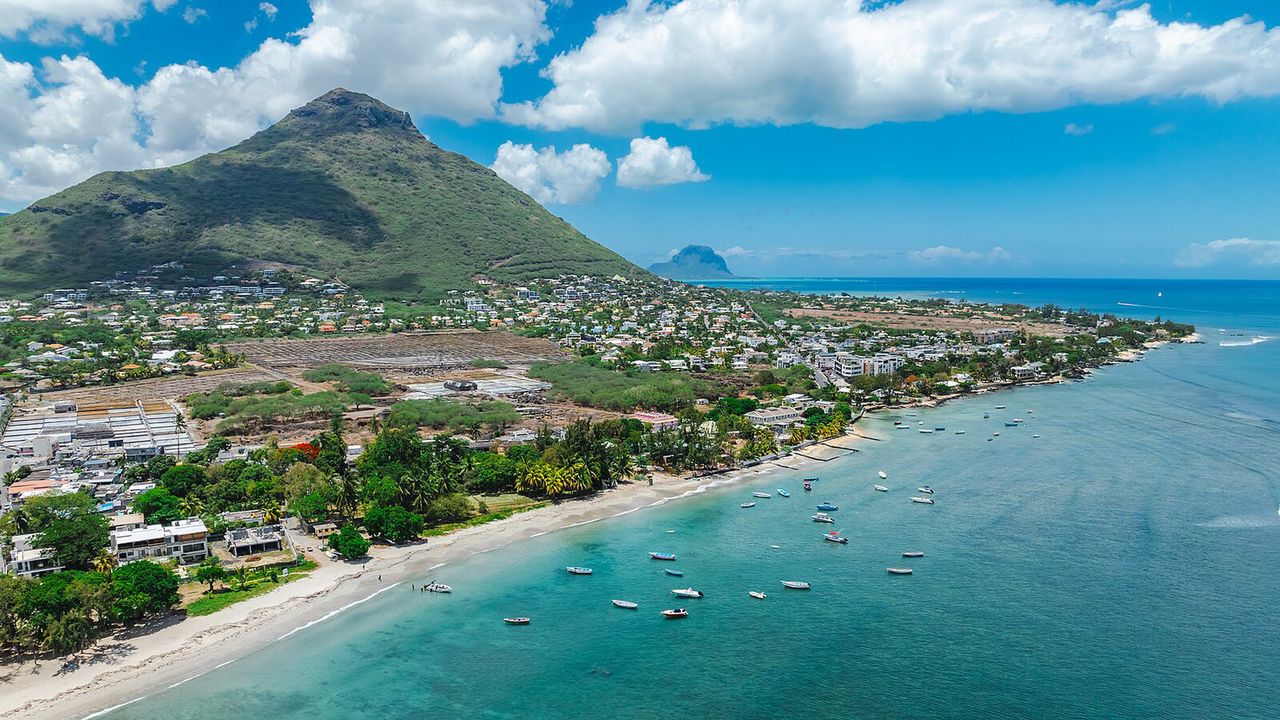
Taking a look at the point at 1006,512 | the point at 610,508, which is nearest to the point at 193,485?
the point at 610,508

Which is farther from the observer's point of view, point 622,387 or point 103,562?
point 622,387

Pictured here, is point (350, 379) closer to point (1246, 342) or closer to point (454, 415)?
point (454, 415)

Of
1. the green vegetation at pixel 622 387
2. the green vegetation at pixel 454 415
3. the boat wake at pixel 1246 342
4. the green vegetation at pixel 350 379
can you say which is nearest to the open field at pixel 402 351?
the green vegetation at pixel 350 379

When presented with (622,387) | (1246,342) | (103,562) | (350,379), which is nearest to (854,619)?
(103,562)

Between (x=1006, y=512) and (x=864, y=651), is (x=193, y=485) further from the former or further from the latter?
(x=1006, y=512)

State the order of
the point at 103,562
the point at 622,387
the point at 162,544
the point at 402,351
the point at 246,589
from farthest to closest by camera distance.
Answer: the point at 402,351, the point at 622,387, the point at 162,544, the point at 246,589, the point at 103,562

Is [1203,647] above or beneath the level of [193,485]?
beneath

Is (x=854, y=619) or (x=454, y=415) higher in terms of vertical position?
(x=454, y=415)

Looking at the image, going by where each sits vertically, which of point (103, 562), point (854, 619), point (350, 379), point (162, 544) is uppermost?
point (350, 379)
